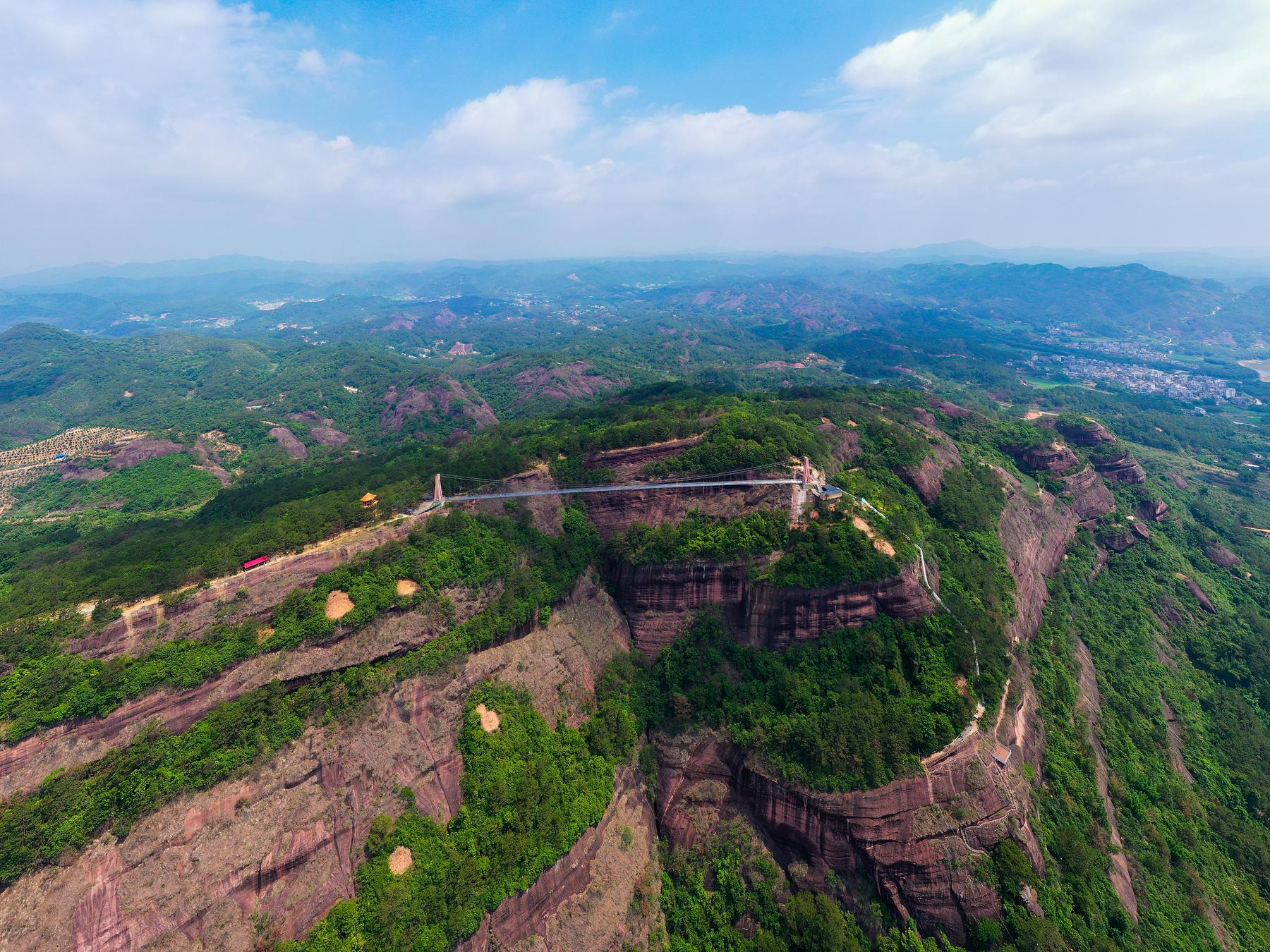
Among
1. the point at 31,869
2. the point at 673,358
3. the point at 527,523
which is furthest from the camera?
the point at 673,358

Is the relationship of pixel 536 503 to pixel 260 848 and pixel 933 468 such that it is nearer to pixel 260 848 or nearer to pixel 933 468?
pixel 260 848

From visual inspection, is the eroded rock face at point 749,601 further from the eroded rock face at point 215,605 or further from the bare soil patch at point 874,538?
the eroded rock face at point 215,605

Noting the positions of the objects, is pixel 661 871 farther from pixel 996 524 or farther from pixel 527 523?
pixel 996 524

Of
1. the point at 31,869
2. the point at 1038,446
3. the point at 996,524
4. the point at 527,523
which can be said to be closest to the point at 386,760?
the point at 31,869

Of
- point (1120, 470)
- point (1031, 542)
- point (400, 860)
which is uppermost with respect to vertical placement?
point (1120, 470)

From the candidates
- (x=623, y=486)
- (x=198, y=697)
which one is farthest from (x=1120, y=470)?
(x=198, y=697)

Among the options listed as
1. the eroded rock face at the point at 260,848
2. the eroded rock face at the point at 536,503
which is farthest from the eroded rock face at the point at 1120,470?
the eroded rock face at the point at 260,848

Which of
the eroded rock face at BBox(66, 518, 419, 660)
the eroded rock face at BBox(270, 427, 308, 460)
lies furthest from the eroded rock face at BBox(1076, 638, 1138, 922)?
the eroded rock face at BBox(270, 427, 308, 460)
